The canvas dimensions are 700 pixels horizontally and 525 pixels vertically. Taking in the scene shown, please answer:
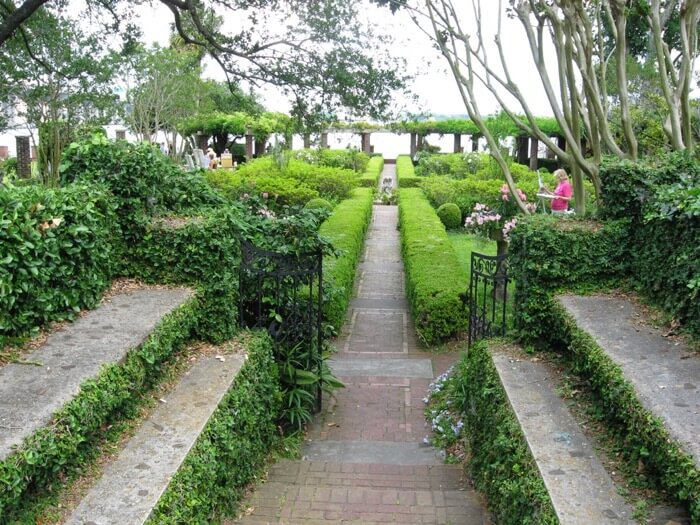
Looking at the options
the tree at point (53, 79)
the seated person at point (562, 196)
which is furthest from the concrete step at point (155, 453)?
the tree at point (53, 79)

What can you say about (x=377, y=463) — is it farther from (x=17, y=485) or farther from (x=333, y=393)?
(x=17, y=485)

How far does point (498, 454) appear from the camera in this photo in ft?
13.2

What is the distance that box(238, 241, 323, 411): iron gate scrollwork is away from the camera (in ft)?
18.9

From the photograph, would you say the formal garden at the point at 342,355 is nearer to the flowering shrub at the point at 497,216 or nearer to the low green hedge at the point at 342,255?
the low green hedge at the point at 342,255

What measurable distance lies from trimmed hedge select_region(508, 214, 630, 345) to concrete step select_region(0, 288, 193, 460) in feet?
8.17

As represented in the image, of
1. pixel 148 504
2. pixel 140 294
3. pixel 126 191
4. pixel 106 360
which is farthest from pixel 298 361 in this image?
pixel 148 504

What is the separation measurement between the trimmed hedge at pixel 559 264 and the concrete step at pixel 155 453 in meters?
2.20

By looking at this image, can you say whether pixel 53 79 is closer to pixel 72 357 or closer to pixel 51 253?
pixel 51 253

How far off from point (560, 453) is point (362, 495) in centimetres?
165

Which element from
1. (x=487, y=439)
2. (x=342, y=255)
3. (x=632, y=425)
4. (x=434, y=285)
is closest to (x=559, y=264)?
(x=487, y=439)

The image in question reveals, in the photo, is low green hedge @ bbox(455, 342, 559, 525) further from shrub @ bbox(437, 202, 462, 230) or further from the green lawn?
shrub @ bbox(437, 202, 462, 230)

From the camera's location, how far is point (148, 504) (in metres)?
2.91

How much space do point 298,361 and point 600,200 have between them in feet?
9.63

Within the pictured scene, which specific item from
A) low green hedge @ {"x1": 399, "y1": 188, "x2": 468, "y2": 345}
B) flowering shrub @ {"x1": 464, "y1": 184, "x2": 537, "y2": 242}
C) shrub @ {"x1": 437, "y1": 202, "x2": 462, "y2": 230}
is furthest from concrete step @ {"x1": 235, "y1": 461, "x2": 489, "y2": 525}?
shrub @ {"x1": 437, "y1": 202, "x2": 462, "y2": 230}
